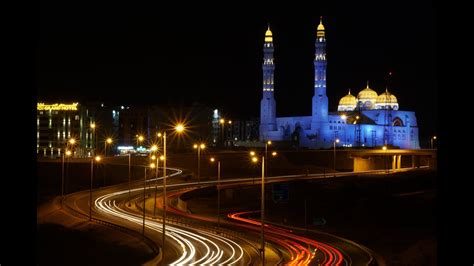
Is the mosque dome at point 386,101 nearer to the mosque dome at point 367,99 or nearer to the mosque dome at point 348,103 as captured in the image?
the mosque dome at point 367,99

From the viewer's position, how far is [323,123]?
156250mm

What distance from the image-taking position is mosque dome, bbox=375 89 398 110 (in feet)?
586

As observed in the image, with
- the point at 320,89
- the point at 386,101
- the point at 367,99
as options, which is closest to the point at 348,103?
the point at 367,99

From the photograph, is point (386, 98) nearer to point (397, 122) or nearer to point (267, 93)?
point (397, 122)

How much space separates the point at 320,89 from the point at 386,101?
3001 cm

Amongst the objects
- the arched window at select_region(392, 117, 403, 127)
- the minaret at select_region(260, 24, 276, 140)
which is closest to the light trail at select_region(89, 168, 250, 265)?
the minaret at select_region(260, 24, 276, 140)

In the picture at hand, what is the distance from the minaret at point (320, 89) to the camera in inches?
6156

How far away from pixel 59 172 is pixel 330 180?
4087 cm

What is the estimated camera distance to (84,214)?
55.3 m

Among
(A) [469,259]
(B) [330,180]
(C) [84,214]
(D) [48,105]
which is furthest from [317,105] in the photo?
(A) [469,259]

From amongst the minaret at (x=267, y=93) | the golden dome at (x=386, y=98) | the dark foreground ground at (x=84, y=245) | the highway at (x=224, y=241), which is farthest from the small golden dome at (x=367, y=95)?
the dark foreground ground at (x=84, y=245)

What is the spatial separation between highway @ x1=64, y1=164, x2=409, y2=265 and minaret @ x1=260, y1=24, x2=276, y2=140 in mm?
96195

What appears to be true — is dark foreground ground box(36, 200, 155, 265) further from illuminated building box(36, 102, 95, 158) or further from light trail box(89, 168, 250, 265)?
illuminated building box(36, 102, 95, 158)

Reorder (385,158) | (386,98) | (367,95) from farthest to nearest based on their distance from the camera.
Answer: (367,95) < (386,98) < (385,158)
